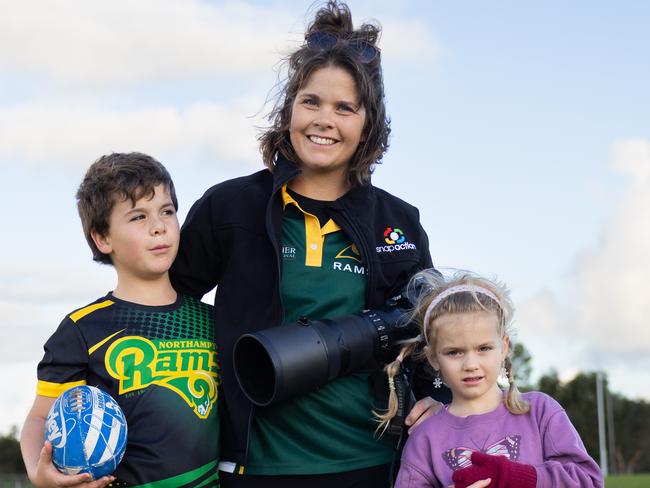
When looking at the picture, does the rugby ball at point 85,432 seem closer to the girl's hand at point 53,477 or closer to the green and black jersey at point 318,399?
the girl's hand at point 53,477

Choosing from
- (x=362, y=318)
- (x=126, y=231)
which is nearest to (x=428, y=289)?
(x=362, y=318)

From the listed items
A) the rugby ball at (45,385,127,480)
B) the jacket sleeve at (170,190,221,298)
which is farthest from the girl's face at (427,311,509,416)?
the rugby ball at (45,385,127,480)

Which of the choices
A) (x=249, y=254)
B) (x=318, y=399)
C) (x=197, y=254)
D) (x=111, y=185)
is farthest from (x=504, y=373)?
(x=111, y=185)

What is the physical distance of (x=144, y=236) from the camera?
4.29m

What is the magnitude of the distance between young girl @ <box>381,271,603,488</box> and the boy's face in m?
1.16

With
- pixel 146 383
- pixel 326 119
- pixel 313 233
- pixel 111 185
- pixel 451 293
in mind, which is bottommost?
pixel 146 383

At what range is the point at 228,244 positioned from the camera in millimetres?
4465

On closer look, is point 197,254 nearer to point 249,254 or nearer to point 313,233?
point 249,254

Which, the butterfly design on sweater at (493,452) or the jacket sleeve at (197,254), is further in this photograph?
the jacket sleeve at (197,254)

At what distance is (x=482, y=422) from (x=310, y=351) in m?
0.78

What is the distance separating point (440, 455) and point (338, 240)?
113 cm

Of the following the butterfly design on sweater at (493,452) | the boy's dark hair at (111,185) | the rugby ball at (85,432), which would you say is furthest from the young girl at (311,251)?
the rugby ball at (85,432)

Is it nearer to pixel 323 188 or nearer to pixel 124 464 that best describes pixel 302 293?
pixel 323 188

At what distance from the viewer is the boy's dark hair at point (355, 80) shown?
180 inches
